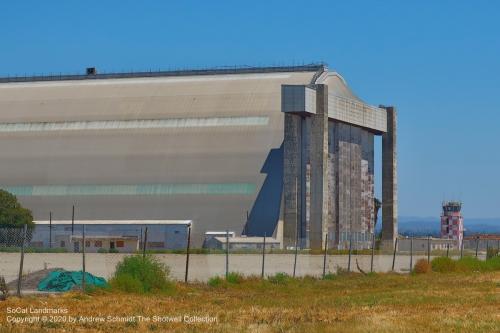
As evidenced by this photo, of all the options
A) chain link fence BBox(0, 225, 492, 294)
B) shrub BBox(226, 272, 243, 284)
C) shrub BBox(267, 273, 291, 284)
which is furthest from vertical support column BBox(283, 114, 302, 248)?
shrub BBox(226, 272, 243, 284)

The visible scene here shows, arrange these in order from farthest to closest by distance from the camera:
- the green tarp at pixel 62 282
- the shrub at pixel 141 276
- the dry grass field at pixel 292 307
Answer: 1. the shrub at pixel 141 276
2. the green tarp at pixel 62 282
3. the dry grass field at pixel 292 307

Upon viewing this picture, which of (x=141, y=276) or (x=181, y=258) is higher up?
(x=181, y=258)

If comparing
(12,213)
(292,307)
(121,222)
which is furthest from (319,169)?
(292,307)

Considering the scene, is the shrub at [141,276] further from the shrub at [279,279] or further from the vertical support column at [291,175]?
the vertical support column at [291,175]

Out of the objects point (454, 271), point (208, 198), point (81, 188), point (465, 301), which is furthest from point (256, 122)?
point (465, 301)

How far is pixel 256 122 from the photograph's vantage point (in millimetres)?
104812

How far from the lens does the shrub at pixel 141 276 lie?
114ft

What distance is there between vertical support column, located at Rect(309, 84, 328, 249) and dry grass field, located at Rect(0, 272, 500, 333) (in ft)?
172

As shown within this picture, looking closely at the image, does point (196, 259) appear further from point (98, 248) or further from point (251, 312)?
point (251, 312)

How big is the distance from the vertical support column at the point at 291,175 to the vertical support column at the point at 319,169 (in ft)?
4.95

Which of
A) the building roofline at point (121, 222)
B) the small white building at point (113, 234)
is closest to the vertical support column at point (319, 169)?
the small white building at point (113, 234)

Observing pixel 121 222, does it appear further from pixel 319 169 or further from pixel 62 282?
pixel 62 282

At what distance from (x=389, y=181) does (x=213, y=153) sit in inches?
752

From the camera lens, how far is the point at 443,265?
55.3m
